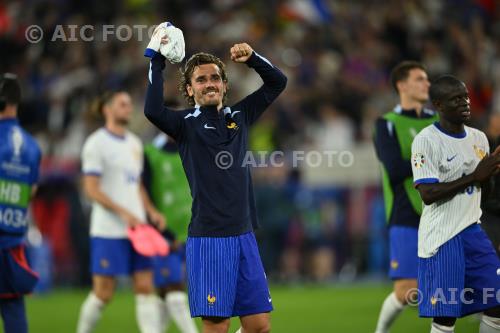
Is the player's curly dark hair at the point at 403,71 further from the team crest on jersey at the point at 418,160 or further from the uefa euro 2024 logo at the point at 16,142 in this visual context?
the uefa euro 2024 logo at the point at 16,142

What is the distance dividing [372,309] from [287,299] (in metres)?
2.10

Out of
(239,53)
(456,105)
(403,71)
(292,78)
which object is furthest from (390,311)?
(292,78)

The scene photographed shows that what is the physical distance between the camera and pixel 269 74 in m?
7.39

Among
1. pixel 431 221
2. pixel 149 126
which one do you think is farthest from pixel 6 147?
pixel 149 126

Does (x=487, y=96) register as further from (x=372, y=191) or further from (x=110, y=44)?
(x=110, y=44)

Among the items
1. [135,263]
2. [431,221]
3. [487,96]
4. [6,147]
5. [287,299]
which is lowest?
[287,299]

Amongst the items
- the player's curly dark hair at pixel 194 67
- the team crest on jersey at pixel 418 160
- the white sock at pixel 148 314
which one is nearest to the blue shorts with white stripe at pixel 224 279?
the player's curly dark hair at pixel 194 67

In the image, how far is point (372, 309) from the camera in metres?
13.3

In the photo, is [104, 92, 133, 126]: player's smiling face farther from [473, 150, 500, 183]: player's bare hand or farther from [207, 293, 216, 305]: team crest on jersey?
[473, 150, 500, 183]: player's bare hand

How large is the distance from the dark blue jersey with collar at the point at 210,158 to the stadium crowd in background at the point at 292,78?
8.76 meters

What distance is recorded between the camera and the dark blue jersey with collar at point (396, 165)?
8891mm

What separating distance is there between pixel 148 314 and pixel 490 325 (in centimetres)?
395

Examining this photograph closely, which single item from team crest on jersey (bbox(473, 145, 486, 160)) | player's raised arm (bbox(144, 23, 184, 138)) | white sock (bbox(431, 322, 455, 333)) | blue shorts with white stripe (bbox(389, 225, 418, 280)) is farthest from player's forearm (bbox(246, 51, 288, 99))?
blue shorts with white stripe (bbox(389, 225, 418, 280))

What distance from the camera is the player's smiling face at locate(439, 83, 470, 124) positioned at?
715 cm
